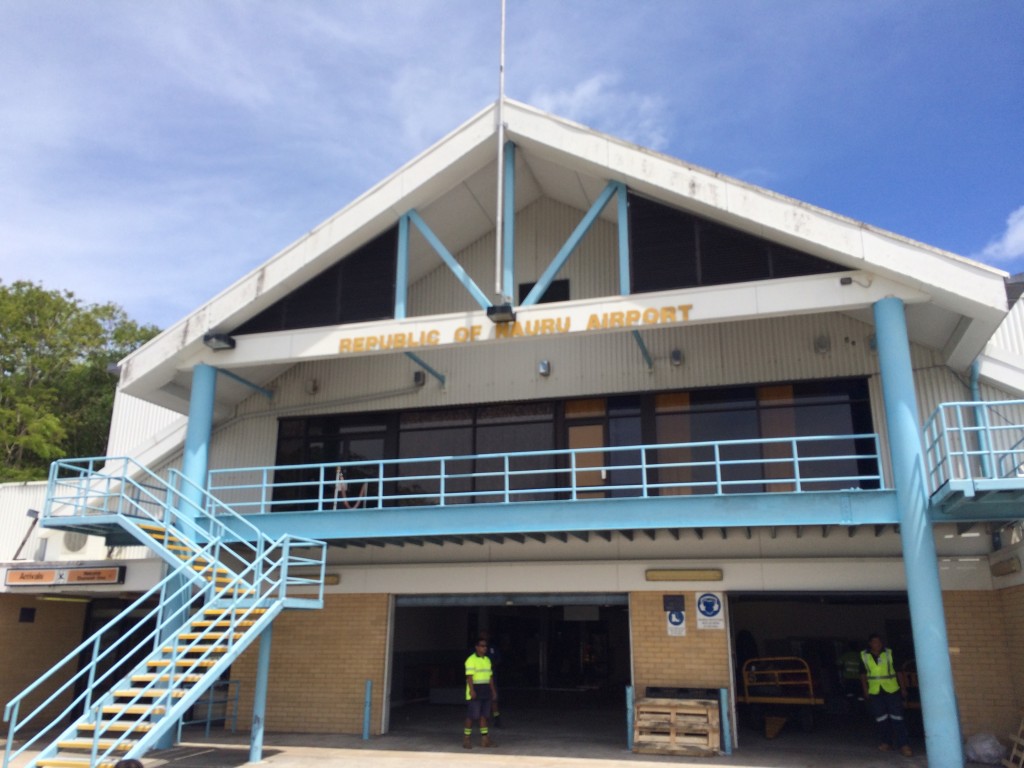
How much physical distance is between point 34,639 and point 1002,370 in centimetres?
2090

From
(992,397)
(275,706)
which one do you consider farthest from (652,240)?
(275,706)

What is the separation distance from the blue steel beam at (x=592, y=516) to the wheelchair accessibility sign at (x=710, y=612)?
99.1 inches

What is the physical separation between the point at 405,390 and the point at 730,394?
22.1 feet

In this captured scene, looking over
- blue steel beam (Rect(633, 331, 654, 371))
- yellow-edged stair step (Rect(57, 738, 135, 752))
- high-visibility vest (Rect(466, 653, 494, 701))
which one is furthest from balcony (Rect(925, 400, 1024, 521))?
yellow-edged stair step (Rect(57, 738, 135, 752))

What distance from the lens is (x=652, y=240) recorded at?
14750mm

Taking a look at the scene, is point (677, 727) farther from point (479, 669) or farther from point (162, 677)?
point (162, 677)

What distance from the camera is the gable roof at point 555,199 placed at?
12930 millimetres

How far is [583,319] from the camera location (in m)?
14.5

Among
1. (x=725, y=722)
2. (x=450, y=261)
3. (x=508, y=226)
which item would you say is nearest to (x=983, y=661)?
(x=725, y=722)

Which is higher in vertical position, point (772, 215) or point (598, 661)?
point (772, 215)

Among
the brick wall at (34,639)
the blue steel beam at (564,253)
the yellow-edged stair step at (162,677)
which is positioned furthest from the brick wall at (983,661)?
the brick wall at (34,639)

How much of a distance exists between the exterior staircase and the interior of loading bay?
3.80 meters

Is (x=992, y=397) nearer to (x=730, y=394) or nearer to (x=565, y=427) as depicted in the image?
(x=730, y=394)

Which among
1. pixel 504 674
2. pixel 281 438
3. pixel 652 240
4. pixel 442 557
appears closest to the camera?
pixel 652 240
